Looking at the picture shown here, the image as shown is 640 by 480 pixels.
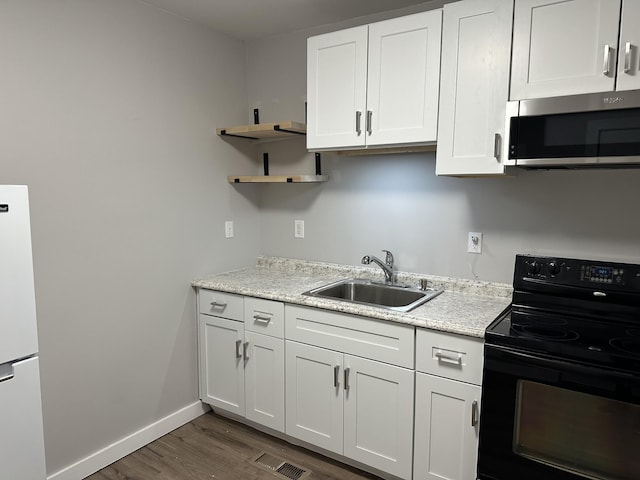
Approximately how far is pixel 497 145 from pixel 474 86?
283 millimetres

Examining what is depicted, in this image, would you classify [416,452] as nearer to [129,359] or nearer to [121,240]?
[129,359]

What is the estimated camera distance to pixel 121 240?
93.8 inches

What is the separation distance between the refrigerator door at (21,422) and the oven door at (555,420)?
165cm

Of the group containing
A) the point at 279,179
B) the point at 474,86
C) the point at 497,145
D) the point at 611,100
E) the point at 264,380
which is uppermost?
the point at 474,86

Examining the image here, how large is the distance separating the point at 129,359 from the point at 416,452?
1.56 meters

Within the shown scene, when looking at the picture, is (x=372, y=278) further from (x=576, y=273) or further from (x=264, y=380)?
(x=576, y=273)

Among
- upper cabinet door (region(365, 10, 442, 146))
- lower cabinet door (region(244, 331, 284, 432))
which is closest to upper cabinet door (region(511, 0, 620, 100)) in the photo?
upper cabinet door (region(365, 10, 442, 146))

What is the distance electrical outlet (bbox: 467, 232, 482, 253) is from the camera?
237cm

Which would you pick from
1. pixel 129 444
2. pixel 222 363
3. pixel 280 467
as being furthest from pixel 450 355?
pixel 129 444

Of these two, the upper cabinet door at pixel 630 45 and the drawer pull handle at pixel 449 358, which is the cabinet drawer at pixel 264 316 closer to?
the drawer pull handle at pixel 449 358

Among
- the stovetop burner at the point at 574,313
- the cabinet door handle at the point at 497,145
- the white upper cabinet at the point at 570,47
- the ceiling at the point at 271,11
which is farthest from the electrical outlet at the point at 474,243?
the ceiling at the point at 271,11

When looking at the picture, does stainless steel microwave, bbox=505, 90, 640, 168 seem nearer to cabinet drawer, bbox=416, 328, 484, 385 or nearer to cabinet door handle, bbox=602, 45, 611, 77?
cabinet door handle, bbox=602, 45, 611, 77

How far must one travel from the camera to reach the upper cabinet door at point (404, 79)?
209cm

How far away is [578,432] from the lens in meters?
1.62
